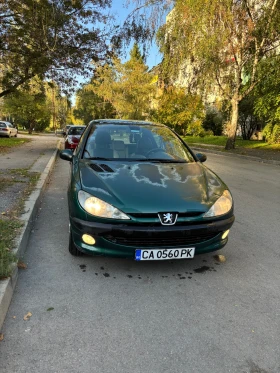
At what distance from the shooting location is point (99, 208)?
9.77 feet

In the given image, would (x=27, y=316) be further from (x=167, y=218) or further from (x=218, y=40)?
(x=218, y=40)

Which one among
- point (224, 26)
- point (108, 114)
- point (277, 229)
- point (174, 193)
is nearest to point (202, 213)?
point (174, 193)

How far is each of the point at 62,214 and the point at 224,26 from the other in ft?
43.0

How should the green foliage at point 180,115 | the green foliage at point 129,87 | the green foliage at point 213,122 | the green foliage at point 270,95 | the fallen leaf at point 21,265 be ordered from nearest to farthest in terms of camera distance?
the fallen leaf at point 21,265
the green foliage at point 270,95
the green foliage at point 180,115
the green foliage at point 213,122
the green foliage at point 129,87

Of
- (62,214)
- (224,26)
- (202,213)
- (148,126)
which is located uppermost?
(224,26)

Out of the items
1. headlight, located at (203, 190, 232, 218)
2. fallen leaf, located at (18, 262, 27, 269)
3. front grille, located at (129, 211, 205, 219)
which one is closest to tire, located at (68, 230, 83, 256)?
fallen leaf, located at (18, 262, 27, 269)

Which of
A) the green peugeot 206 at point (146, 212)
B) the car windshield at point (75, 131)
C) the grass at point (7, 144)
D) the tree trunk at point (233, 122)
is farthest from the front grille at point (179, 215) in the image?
the tree trunk at point (233, 122)

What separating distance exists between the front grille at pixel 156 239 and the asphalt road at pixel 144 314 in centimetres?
43

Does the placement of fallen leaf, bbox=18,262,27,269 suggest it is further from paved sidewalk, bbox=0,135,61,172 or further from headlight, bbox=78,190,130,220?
paved sidewalk, bbox=0,135,61,172

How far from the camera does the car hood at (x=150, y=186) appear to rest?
118 inches

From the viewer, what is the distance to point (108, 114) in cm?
5538

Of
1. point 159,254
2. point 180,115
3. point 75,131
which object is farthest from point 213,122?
point 159,254

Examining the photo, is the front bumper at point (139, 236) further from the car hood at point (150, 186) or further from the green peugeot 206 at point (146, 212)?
the car hood at point (150, 186)

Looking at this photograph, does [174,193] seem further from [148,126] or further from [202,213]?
[148,126]
